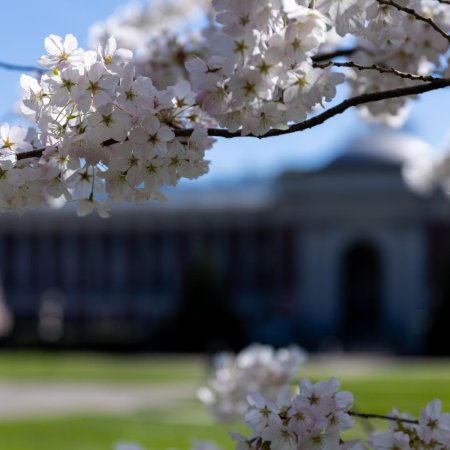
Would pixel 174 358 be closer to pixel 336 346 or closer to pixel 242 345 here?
pixel 242 345

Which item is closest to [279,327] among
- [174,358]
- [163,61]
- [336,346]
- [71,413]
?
[336,346]

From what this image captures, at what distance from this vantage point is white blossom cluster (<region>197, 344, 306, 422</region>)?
3959mm

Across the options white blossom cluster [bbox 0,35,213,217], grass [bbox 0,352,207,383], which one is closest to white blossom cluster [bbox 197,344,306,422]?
white blossom cluster [bbox 0,35,213,217]

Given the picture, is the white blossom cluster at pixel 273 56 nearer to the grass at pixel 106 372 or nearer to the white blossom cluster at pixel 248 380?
the white blossom cluster at pixel 248 380

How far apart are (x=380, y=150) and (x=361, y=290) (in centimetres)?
736

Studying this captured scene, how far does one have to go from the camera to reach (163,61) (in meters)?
4.24

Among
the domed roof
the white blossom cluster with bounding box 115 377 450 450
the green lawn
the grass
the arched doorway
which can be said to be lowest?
the green lawn

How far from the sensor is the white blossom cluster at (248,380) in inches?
156

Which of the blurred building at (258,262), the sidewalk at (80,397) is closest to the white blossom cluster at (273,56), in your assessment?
the sidewalk at (80,397)

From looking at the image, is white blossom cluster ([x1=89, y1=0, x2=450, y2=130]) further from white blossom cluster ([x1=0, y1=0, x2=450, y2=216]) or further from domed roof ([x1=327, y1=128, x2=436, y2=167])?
domed roof ([x1=327, y1=128, x2=436, y2=167])

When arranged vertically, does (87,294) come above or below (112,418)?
above

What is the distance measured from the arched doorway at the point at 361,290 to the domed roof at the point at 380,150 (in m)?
4.17

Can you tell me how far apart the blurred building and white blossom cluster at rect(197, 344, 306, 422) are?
124ft

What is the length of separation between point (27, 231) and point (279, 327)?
53.9 ft
